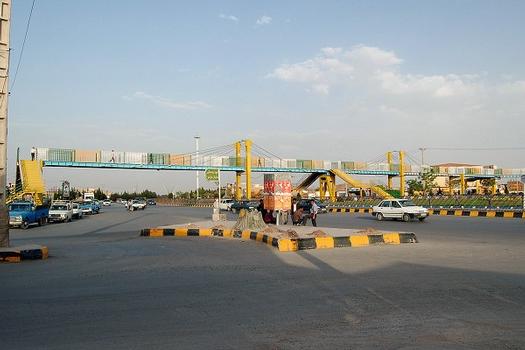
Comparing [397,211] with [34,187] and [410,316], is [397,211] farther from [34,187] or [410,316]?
[34,187]

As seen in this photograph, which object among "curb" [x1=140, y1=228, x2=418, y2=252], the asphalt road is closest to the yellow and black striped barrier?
"curb" [x1=140, y1=228, x2=418, y2=252]

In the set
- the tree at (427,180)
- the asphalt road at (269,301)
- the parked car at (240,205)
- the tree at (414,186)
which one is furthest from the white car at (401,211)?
the tree at (414,186)

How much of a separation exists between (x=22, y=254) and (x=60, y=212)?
2372 centimetres

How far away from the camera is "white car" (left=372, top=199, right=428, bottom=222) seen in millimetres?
29719

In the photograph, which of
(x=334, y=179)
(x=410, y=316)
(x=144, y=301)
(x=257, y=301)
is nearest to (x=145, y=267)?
(x=144, y=301)

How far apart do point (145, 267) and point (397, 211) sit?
72.9 ft

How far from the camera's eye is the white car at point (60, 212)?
115 ft

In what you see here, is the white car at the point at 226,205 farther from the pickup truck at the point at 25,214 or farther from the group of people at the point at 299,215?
the group of people at the point at 299,215

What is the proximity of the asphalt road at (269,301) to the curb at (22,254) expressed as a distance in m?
0.43

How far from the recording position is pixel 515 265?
10.7 m

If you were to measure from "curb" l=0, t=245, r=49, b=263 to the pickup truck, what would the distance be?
1665 cm

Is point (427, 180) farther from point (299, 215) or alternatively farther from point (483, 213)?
point (299, 215)

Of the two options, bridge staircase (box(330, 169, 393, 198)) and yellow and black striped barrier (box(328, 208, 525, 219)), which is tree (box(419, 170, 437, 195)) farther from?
yellow and black striped barrier (box(328, 208, 525, 219))

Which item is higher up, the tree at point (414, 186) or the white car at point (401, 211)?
the tree at point (414, 186)
